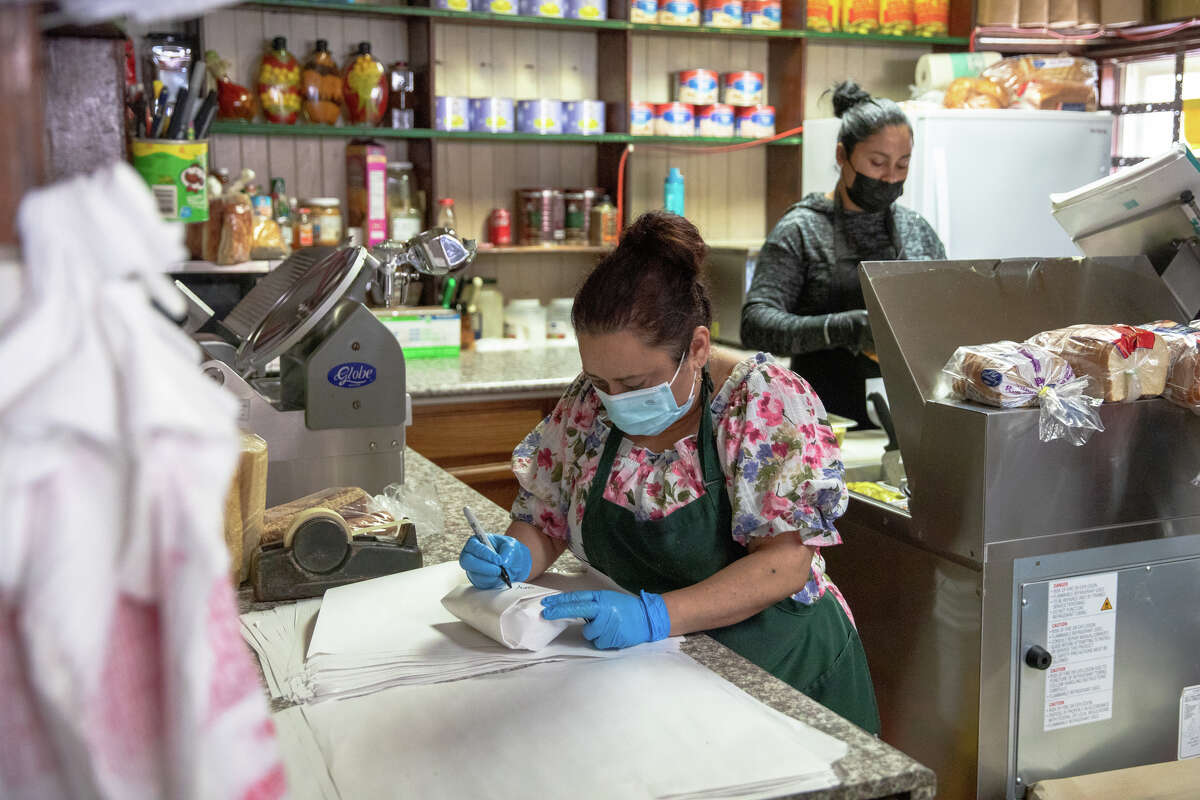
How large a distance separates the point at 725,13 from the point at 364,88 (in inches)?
54.9

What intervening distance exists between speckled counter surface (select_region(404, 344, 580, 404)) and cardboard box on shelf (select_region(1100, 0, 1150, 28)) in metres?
2.43

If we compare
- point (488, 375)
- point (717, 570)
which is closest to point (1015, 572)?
point (717, 570)

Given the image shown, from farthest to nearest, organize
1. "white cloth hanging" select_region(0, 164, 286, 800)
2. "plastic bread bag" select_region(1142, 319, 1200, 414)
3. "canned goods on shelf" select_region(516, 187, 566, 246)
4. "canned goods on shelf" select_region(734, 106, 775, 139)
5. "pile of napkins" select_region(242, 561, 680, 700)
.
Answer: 1. "canned goods on shelf" select_region(734, 106, 775, 139)
2. "canned goods on shelf" select_region(516, 187, 566, 246)
3. "plastic bread bag" select_region(1142, 319, 1200, 414)
4. "pile of napkins" select_region(242, 561, 680, 700)
5. "white cloth hanging" select_region(0, 164, 286, 800)

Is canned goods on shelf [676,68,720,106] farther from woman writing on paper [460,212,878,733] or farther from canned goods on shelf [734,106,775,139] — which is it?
woman writing on paper [460,212,878,733]

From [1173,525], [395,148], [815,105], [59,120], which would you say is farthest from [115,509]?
[815,105]

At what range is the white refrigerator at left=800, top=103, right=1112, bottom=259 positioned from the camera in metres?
3.66

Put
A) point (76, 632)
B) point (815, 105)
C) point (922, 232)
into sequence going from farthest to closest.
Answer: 1. point (815, 105)
2. point (922, 232)
3. point (76, 632)

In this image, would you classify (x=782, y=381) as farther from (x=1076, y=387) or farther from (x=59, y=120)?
(x=59, y=120)

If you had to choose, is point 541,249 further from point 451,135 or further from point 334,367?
point 334,367

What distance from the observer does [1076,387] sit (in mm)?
1803

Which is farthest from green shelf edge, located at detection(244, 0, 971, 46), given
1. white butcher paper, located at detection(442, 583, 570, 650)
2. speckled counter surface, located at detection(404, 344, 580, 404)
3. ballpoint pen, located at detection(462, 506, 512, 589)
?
white butcher paper, located at detection(442, 583, 570, 650)

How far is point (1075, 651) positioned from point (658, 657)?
0.96 m

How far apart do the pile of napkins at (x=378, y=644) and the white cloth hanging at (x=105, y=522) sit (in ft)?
2.43

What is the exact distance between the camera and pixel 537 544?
162cm
